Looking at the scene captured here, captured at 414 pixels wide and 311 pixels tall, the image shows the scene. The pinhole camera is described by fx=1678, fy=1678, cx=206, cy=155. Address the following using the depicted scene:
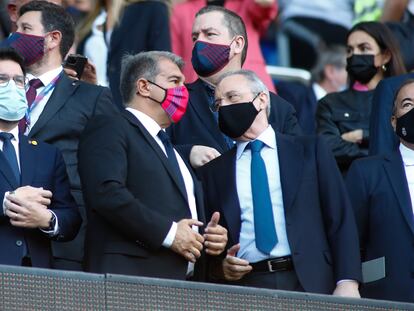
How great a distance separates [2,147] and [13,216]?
53 cm

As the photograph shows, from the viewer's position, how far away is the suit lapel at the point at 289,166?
9883 millimetres

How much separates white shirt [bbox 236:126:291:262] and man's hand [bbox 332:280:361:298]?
1.16 feet

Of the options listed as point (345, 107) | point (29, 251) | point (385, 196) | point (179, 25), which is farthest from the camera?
point (179, 25)

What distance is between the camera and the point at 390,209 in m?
10.3

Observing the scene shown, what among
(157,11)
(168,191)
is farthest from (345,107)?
(168,191)

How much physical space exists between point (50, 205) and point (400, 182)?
2.21 m

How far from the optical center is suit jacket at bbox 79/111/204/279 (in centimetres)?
938

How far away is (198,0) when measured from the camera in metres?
13.1

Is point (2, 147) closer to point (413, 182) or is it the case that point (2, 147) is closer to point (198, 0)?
point (413, 182)

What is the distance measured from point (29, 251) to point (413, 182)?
8.15ft

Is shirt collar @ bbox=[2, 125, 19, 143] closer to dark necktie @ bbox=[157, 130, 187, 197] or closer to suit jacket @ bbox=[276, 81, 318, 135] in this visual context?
dark necktie @ bbox=[157, 130, 187, 197]

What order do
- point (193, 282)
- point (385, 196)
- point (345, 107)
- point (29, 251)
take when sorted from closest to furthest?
1. point (193, 282)
2. point (29, 251)
3. point (385, 196)
4. point (345, 107)

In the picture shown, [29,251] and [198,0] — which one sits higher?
[198,0]

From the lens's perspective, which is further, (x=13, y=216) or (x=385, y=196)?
(x=385, y=196)
